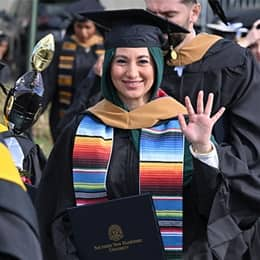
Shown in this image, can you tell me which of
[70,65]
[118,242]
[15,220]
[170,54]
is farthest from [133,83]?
[70,65]

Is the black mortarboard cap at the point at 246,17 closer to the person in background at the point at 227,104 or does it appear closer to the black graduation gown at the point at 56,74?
the black graduation gown at the point at 56,74

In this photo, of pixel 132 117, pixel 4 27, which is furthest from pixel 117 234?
pixel 4 27

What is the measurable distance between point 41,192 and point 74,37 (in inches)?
186

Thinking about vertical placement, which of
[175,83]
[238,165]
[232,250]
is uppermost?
[175,83]

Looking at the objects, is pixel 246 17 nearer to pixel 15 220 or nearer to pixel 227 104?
pixel 227 104

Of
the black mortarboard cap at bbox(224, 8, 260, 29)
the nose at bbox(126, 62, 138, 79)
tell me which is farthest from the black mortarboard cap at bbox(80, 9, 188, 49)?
the black mortarboard cap at bbox(224, 8, 260, 29)

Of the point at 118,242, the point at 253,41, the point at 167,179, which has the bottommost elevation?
the point at 118,242

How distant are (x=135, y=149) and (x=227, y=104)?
1.97 ft

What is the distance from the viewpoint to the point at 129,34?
4688 millimetres

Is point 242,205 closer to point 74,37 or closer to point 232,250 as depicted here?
point 232,250

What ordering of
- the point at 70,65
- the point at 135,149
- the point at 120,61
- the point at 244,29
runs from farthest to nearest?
the point at 70,65 < the point at 244,29 < the point at 120,61 < the point at 135,149

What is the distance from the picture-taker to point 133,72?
457 centimetres

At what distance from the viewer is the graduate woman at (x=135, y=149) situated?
4.46 m

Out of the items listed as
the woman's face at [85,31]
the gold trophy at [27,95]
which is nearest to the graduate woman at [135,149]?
the gold trophy at [27,95]
